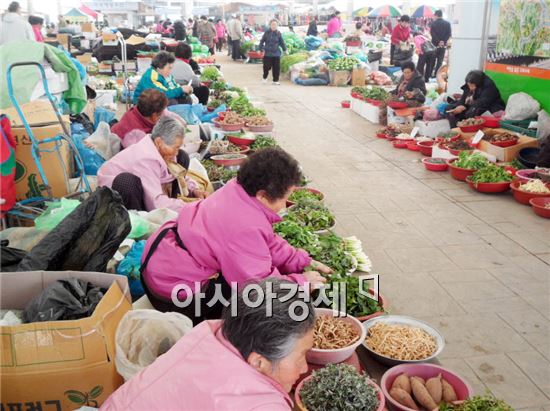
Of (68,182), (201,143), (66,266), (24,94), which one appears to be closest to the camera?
(66,266)

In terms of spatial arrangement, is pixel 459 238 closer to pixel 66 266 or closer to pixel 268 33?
pixel 66 266

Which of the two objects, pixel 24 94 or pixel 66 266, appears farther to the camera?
pixel 24 94

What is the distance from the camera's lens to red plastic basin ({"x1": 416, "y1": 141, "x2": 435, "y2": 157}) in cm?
820

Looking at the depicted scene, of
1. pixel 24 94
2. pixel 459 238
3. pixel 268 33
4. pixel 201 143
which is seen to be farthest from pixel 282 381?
pixel 268 33

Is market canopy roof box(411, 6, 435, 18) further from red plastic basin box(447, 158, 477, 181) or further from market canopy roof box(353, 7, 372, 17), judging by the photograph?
red plastic basin box(447, 158, 477, 181)

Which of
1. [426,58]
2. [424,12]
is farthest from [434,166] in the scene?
[424,12]

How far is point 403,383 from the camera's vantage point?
2691 millimetres

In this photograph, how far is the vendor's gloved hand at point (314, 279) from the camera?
317 cm

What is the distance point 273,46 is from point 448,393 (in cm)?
1445

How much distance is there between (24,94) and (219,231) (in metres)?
3.32

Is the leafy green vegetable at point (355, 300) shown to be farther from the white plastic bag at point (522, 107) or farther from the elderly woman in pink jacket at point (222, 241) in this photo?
the white plastic bag at point (522, 107)

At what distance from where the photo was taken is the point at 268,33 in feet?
52.0

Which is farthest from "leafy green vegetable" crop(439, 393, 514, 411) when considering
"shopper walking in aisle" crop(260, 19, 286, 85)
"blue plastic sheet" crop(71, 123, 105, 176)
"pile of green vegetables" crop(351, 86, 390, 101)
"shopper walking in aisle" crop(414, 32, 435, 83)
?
"shopper walking in aisle" crop(260, 19, 286, 85)

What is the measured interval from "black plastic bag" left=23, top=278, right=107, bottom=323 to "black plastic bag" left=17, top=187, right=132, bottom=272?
377mm
